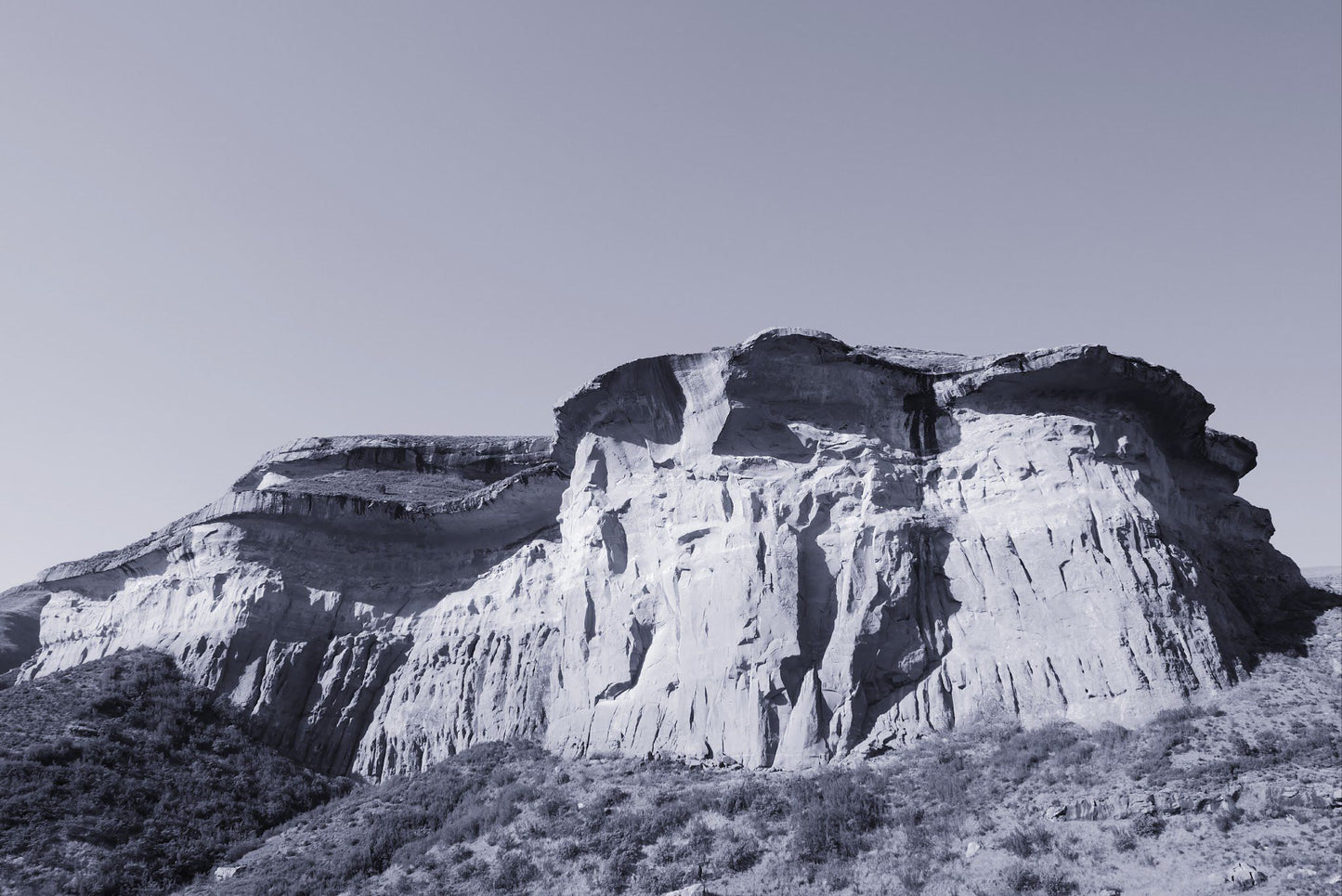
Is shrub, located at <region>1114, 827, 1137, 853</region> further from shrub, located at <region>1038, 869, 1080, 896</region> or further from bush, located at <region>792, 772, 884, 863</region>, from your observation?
bush, located at <region>792, 772, 884, 863</region>

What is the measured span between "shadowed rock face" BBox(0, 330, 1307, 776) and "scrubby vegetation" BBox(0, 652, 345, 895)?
6.04ft

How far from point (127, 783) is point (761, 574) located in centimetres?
1818

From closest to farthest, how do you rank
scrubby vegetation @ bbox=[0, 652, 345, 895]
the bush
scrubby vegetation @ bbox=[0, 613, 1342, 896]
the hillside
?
the hillside → scrubby vegetation @ bbox=[0, 613, 1342, 896] → the bush → scrubby vegetation @ bbox=[0, 652, 345, 895]

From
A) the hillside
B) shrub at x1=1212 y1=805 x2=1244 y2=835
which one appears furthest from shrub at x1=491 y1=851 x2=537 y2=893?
shrub at x1=1212 y1=805 x2=1244 y2=835

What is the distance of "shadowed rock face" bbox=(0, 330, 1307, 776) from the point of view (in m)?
24.2

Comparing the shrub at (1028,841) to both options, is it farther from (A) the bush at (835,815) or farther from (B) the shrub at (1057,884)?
(A) the bush at (835,815)

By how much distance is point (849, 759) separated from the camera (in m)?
23.2

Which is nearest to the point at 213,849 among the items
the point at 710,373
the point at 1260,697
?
the point at 710,373

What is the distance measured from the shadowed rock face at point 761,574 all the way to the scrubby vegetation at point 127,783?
1840mm

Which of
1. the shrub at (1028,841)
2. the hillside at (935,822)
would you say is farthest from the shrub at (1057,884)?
the shrub at (1028,841)

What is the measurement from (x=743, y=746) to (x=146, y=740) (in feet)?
57.9

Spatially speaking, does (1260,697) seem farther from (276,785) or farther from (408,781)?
(276,785)

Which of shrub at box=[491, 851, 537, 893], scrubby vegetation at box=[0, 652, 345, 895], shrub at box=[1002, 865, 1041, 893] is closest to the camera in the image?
shrub at box=[1002, 865, 1041, 893]

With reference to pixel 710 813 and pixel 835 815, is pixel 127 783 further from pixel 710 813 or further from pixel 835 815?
pixel 835 815
